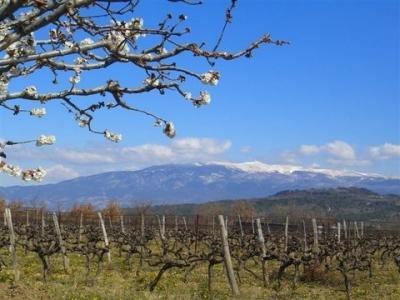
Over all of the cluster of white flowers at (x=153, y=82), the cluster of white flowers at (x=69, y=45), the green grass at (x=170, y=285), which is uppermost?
the cluster of white flowers at (x=69, y=45)

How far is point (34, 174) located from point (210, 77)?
6.85 ft

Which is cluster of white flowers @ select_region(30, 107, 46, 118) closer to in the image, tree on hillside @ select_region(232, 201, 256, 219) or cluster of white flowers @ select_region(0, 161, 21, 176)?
cluster of white flowers @ select_region(0, 161, 21, 176)

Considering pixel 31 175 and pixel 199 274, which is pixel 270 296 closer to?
pixel 199 274

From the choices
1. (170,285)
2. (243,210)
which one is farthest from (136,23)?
(243,210)

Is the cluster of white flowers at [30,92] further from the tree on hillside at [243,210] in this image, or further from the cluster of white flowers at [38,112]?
the tree on hillside at [243,210]

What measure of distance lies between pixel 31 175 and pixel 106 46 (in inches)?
70.1

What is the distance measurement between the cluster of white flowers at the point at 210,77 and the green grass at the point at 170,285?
7.19 m

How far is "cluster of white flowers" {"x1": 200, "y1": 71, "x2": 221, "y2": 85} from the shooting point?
17.2 feet

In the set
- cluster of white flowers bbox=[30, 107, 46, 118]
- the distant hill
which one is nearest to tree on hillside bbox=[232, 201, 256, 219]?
the distant hill

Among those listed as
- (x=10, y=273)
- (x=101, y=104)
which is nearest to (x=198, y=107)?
(x=101, y=104)

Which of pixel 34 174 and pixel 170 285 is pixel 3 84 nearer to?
pixel 34 174

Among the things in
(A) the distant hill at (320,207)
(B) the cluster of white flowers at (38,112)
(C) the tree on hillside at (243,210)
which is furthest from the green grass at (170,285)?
(A) the distant hill at (320,207)

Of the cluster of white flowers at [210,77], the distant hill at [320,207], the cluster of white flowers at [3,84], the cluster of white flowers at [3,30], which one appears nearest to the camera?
the cluster of white flowers at [3,30]

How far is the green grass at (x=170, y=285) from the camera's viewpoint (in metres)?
12.2
